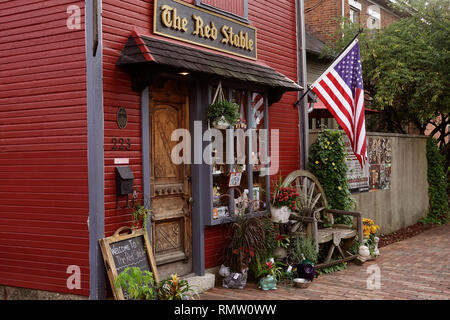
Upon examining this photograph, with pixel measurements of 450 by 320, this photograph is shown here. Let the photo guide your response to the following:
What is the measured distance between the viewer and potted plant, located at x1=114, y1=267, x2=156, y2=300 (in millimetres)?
5352

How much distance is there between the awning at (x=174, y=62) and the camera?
5.73 metres

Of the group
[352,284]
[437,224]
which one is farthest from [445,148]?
[352,284]

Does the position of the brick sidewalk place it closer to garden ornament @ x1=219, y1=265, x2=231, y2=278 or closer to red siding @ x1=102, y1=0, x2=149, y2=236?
garden ornament @ x1=219, y1=265, x2=231, y2=278

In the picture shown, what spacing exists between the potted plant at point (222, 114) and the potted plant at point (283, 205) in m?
1.57

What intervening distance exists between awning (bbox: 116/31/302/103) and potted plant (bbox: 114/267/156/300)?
86.7 inches

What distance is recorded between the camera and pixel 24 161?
6.07 meters

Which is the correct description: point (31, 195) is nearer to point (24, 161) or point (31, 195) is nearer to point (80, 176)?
point (24, 161)

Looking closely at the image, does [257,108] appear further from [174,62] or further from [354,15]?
[354,15]

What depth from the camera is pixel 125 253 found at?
5719 mm

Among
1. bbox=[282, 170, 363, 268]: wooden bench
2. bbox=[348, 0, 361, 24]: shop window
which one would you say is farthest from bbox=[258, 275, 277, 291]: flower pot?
bbox=[348, 0, 361, 24]: shop window

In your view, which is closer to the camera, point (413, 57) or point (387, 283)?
point (387, 283)

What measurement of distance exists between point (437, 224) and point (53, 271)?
11149 mm

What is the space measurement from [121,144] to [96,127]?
449 mm

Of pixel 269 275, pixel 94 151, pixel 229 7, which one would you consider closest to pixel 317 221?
pixel 269 275
